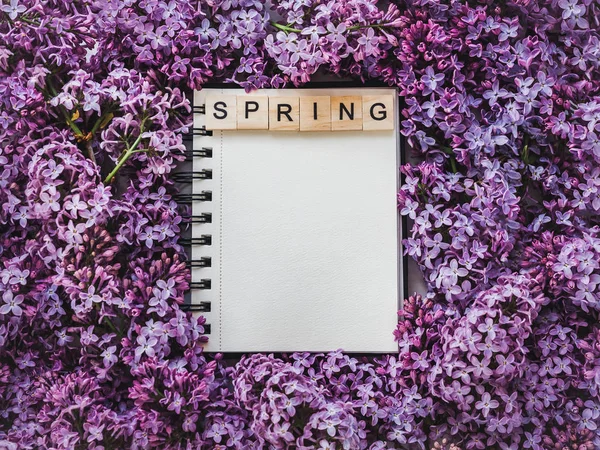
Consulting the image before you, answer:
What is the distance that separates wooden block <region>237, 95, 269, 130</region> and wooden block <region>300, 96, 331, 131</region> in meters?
0.08

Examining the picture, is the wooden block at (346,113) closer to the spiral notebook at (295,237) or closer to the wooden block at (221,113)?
the spiral notebook at (295,237)

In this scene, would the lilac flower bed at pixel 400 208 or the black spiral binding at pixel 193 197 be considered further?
the black spiral binding at pixel 193 197

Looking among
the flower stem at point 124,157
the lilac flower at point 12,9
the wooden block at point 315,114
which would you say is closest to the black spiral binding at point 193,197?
the flower stem at point 124,157

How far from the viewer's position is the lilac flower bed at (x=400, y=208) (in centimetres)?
Answer: 109

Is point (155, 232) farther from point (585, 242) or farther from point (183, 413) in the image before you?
point (585, 242)

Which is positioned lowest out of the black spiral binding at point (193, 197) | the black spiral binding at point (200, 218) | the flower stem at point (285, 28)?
the black spiral binding at point (200, 218)

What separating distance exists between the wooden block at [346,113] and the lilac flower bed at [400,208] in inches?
3.1

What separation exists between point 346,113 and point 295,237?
0.31 m

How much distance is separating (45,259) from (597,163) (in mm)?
1244

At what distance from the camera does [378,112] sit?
1204 millimetres

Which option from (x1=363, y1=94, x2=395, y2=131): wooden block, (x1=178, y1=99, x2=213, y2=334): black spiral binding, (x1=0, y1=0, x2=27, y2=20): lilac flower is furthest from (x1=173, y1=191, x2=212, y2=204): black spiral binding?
(x1=0, y1=0, x2=27, y2=20): lilac flower

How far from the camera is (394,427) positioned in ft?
3.73

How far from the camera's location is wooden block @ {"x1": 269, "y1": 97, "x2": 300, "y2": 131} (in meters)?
1.20

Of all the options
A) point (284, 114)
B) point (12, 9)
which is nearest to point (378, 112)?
point (284, 114)
